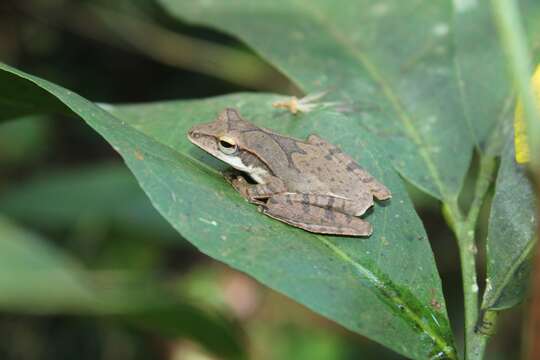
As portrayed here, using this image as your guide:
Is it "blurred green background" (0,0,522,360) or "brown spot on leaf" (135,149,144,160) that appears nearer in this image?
"brown spot on leaf" (135,149,144,160)

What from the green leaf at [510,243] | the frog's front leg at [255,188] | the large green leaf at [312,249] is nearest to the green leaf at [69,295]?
the large green leaf at [312,249]

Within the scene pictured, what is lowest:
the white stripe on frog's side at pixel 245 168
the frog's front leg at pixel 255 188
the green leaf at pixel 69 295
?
the green leaf at pixel 69 295

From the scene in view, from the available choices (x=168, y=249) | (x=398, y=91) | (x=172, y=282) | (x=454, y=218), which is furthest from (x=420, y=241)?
(x=168, y=249)

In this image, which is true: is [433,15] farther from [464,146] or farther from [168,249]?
[168,249]

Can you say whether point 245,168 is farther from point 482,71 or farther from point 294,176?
point 482,71

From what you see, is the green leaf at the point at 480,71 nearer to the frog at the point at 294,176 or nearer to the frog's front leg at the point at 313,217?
the frog at the point at 294,176

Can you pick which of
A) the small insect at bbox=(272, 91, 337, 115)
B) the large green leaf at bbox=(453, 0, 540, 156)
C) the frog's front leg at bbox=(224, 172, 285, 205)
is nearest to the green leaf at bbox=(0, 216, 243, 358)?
the frog's front leg at bbox=(224, 172, 285, 205)

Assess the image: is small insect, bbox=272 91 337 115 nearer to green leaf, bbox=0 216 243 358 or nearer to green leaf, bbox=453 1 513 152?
green leaf, bbox=453 1 513 152
